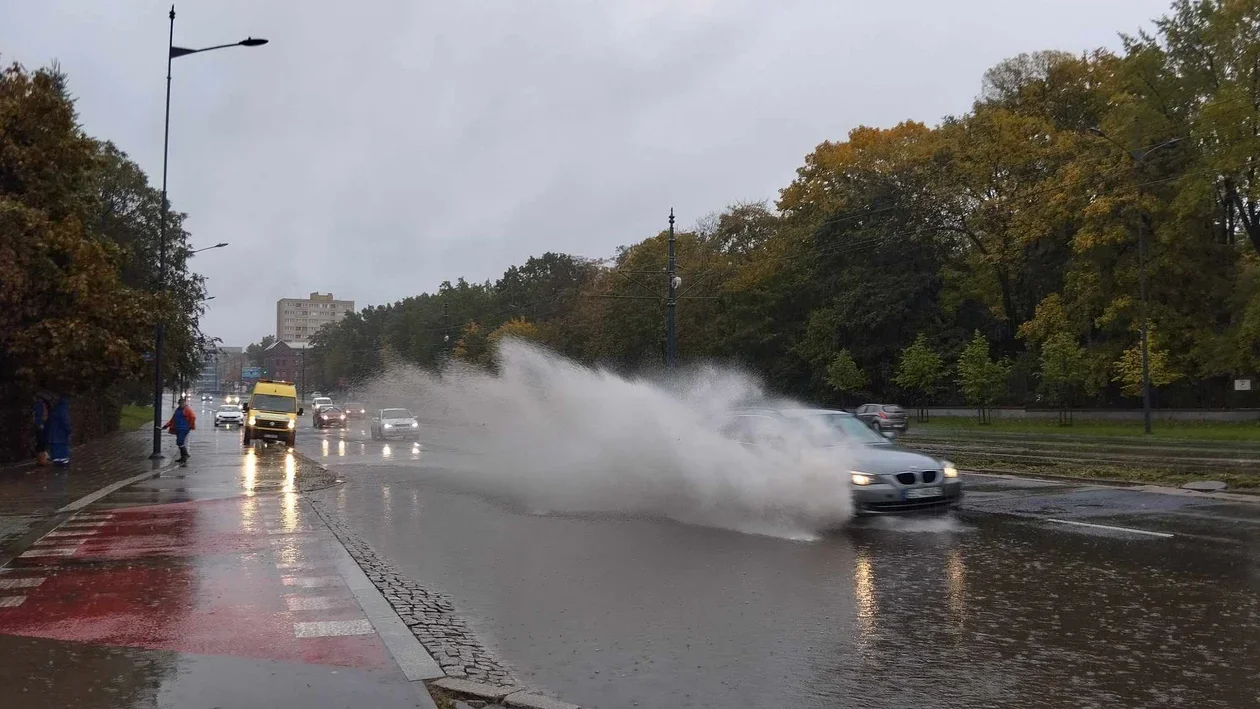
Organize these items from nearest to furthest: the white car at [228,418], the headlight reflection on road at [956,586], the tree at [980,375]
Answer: the headlight reflection on road at [956,586] → the tree at [980,375] → the white car at [228,418]

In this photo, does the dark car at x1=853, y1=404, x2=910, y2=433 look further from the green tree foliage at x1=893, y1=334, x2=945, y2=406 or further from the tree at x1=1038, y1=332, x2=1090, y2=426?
the tree at x1=1038, y1=332, x2=1090, y2=426

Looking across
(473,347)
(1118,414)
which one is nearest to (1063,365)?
(1118,414)

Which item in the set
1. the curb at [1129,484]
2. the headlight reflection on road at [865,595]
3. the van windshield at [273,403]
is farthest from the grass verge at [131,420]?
the headlight reflection on road at [865,595]

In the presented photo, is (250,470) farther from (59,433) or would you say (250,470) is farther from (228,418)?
(228,418)

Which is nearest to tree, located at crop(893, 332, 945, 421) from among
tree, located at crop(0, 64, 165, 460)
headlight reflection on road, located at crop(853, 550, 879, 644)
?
tree, located at crop(0, 64, 165, 460)

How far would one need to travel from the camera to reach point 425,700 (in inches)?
206

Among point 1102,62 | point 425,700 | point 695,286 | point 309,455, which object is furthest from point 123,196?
point 1102,62

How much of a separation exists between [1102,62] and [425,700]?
175 feet

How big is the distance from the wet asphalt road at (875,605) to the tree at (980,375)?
33.5 m

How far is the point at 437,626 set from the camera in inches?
279

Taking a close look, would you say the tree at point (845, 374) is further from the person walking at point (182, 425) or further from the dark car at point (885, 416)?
the person walking at point (182, 425)

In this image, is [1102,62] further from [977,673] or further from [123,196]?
[977,673]

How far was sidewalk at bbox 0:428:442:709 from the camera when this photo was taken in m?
5.39

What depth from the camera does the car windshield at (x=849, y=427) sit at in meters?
13.5
